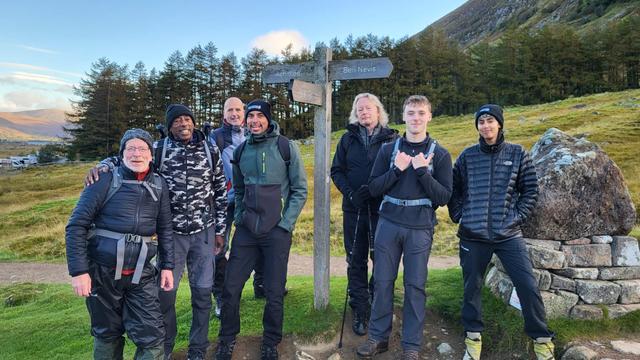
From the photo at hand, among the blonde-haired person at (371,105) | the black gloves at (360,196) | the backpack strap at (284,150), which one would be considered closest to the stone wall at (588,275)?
the black gloves at (360,196)

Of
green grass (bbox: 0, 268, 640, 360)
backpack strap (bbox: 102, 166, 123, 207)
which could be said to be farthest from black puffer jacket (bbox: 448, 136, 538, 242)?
backpack strap (bbox: 102, 166, 123, 207)

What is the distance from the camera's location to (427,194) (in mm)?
4430

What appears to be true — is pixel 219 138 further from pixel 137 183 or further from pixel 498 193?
pixel 498 193

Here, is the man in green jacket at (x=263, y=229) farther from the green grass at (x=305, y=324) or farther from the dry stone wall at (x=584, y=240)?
the dry stone wall at (x=584, y=240)

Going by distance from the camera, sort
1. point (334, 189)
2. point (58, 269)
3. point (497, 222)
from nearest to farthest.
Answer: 1. point (497, 222)
2. point (58, 269)
3. point (334, 189)

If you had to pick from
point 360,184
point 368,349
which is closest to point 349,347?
point 368,349

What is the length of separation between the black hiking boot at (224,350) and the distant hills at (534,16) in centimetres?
8799

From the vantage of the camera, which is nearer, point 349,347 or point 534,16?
point 349,347

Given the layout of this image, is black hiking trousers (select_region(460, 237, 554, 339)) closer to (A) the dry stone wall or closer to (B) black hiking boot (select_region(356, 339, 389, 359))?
(A) the dry stone wall

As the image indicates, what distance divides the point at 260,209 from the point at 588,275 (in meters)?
4.12

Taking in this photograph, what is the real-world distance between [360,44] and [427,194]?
68.6m

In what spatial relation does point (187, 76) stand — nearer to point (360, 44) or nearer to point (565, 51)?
point (360, 44)

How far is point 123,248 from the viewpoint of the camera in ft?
12.7

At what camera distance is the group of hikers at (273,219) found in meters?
4.04
